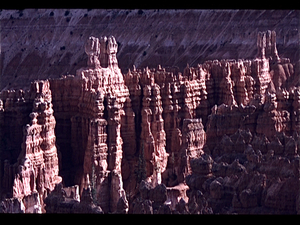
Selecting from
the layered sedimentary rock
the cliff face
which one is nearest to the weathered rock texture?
the layered sedimentary rock

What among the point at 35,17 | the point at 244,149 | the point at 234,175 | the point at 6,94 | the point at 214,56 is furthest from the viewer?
the point at 35,17

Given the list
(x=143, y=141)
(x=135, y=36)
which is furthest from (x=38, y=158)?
(x=135, y=36)

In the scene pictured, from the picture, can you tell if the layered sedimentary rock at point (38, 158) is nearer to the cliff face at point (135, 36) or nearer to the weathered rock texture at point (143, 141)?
the weathered rock texture at point (143, 141)

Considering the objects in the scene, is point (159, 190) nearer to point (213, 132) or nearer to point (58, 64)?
point (213, 132)

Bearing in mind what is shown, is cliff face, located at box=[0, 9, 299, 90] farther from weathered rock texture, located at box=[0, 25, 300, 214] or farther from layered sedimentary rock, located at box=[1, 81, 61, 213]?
layered sedimentary rock, located at box=[1, 81, 61, 213]

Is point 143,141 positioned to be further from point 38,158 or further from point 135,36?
point 135,36
